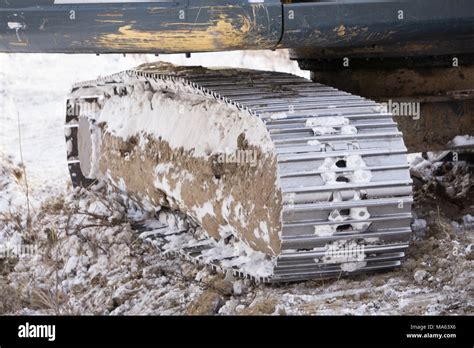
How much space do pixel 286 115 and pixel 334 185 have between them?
0.45 meters

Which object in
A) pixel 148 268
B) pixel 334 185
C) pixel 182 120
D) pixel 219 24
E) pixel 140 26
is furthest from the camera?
pixel 182 120

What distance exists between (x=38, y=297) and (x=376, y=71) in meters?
2.29

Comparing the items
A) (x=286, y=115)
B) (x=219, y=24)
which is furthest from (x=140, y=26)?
(x=286, y=115)

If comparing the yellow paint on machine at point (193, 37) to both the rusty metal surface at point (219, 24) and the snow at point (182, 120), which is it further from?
the snow at point (182, 120)

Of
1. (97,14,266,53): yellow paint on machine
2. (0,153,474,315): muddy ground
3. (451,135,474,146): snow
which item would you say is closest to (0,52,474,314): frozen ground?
(0,153,474,315): muddy ground

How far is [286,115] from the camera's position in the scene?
5129 millimetres

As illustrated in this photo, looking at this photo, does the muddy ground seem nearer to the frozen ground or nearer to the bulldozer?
the frozen ground

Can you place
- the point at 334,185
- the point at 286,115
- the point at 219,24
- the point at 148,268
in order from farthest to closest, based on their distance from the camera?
the point at 148,268, the point at 219,24, the point at 286,115, the point at 334,185

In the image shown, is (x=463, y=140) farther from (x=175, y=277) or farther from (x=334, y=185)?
(x=175, y=277)

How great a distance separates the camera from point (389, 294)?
4.93 m

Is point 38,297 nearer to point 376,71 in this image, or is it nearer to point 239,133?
point 239,133

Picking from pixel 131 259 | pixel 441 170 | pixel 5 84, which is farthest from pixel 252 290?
pixel 5 84

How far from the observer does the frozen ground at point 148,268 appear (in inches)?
194

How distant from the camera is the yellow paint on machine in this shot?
530cm
